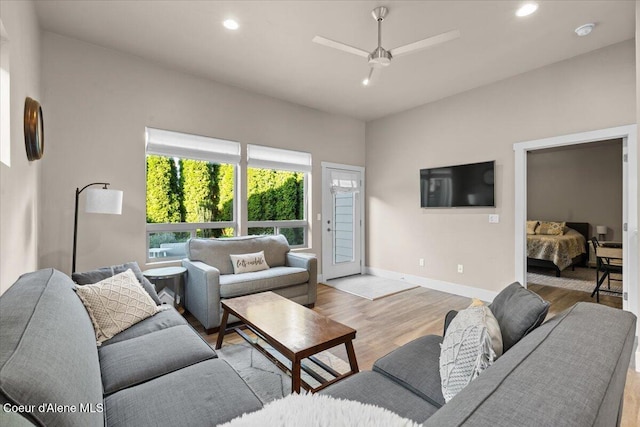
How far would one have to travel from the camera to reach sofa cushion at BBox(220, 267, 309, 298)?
2955 mm

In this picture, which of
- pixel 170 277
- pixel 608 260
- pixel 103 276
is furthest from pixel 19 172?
pixel 608 260

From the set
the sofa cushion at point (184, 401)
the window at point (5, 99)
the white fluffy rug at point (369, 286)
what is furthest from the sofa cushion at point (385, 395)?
the white fluffy rug at point (369, 286)

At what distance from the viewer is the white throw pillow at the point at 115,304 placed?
5.88 feet

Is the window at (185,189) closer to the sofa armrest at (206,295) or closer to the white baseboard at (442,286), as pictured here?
the sofa armrest at (206,295)

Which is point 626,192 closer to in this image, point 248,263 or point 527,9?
point 527,9

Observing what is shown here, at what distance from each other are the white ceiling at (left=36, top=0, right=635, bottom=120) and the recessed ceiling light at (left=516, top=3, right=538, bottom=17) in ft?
0.16

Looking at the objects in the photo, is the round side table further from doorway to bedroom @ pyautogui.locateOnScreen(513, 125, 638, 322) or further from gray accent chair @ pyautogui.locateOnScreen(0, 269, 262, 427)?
doorway to bedroom @ pyautogui.locateOnScreen(513, 125, 638, 322)

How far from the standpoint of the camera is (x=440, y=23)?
2.62 m

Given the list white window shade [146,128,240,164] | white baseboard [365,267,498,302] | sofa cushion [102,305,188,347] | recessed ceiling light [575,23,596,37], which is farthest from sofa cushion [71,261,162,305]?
recessed ceiling light [575,23,596,37]

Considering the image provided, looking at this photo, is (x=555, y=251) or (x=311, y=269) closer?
(x=311, y=269)

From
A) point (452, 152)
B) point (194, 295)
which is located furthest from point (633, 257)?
point (194, 295)

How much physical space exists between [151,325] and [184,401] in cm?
95

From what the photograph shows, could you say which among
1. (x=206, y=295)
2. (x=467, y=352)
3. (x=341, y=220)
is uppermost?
(x=341, y=220)

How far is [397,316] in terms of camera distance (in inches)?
134
